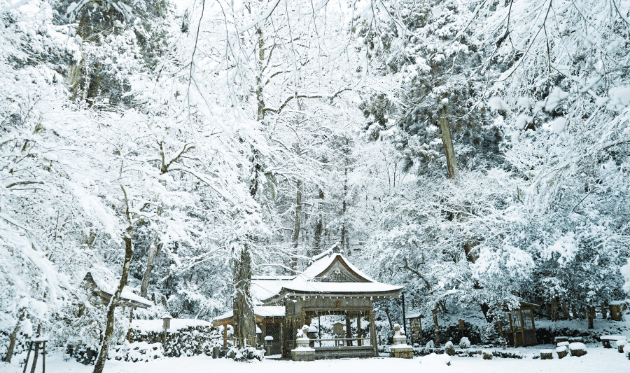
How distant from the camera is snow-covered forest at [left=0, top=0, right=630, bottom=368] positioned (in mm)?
3307

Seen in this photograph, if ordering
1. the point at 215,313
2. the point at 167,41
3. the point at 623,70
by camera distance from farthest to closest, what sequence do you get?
1. the point at 215,313
2. the point at 167,41
3. the point at 623,70

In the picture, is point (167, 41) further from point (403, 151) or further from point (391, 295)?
point (391, 295)

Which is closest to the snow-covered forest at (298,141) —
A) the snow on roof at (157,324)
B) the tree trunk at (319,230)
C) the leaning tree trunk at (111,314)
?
the leaning tree trunk at (111,314)

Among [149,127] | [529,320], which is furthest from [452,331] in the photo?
[149,127]

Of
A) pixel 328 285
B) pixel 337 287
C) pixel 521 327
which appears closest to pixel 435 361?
pixel 337 287

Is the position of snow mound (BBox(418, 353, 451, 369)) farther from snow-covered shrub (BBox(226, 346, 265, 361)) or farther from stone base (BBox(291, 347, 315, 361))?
snow-covered shrub (BBox(226, 346, 265, 361))

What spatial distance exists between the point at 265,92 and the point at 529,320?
549 inches

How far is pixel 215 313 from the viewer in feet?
78.9

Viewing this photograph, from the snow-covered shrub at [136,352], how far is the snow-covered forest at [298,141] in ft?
5.97

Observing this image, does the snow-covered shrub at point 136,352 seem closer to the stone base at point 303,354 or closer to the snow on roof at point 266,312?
the snow on roof at point 266,312

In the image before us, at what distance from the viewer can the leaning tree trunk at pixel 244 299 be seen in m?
12.4

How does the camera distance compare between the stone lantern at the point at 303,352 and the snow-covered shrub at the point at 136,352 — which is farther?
the snow-covered shrub at the point at 136,352

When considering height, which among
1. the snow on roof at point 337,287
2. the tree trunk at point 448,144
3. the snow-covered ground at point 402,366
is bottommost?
the snow-covered ground at point 402,366

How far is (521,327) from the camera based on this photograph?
14352mm
